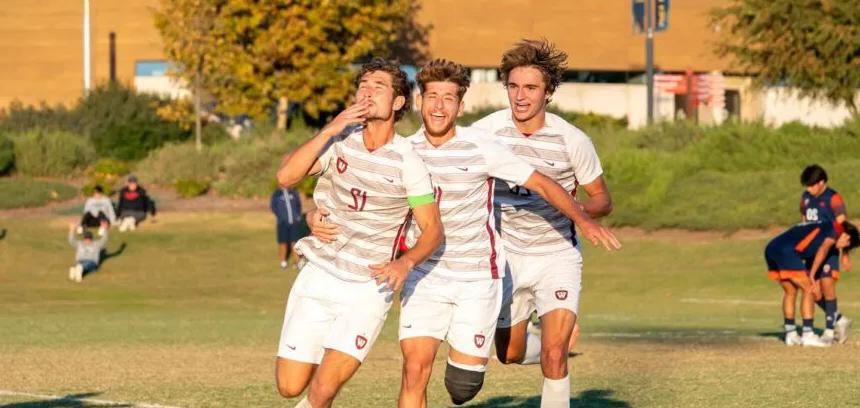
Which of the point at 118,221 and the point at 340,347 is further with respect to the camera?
the point at 118,221

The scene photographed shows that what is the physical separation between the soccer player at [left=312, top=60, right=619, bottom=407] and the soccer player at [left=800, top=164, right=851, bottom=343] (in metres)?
8.62

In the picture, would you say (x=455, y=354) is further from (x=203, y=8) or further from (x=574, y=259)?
(x=203, y=8)

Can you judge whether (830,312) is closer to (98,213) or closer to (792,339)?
(792,339)

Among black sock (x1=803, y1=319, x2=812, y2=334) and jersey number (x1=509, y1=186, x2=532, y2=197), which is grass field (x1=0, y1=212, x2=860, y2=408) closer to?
black sock (x1=803, y1=319, x2=812, y2=334)

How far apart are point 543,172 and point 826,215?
8.28 metres

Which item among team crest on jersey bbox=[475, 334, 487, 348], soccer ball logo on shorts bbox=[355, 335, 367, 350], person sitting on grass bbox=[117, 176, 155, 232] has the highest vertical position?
soccer ball logo on shorts bbox=[355, 335, 367, 350]

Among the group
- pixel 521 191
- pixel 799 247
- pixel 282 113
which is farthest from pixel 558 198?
pixel 282 113

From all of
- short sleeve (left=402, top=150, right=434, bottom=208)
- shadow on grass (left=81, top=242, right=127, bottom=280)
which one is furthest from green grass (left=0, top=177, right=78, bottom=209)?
short sleeve (left=402, top=150, right=434, bottom=208)

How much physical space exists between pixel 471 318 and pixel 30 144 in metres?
38.0

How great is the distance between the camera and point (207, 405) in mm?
12266

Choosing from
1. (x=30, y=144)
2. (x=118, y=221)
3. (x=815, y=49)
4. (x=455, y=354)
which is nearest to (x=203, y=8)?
(x=30, y=144)

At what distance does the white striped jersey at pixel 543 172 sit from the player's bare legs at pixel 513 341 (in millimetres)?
Answer: 526

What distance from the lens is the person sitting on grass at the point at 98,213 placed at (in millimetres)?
35125

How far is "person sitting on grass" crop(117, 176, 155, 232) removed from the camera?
1505 inches
